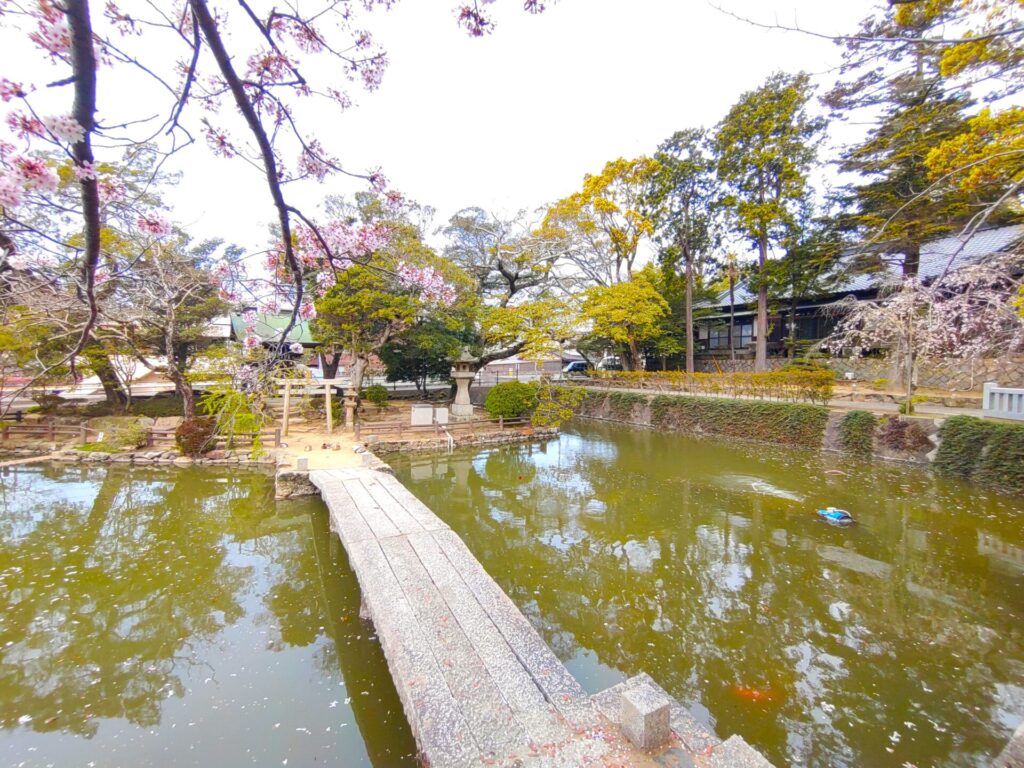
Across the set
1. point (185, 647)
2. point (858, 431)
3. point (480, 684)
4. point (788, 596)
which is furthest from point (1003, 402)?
point (185, 647)

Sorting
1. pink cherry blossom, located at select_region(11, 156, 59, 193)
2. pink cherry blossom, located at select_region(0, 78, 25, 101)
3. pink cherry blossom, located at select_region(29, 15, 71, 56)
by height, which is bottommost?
pink cherry blossom, located at select_region(11, 156, 59, 193)

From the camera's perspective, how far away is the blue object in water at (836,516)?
5.66 meters

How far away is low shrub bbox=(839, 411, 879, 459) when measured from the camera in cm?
905

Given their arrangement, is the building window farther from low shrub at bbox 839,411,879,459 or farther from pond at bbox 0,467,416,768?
pond at bbox 0,467,416,768

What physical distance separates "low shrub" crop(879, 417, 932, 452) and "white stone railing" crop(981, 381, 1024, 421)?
1004 mm

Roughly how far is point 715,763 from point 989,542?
20.1ft

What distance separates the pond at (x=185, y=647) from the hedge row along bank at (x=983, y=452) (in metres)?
9.79

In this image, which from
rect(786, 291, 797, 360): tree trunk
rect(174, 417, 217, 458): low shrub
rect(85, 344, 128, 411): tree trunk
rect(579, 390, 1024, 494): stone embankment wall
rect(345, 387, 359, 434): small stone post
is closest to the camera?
rect(579, 390, 1024, 494): stone embankment wall

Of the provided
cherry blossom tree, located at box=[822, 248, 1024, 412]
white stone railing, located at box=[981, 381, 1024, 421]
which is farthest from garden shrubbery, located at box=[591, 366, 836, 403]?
white stone railing, located at box=[981, 381, 1024, 421]

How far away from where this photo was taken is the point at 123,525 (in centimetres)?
579

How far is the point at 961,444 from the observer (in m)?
7.50

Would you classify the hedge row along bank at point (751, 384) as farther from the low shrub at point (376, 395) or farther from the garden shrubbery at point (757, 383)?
the low shrub at point (376, 395)

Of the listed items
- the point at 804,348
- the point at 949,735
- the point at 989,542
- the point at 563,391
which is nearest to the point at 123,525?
the point at 949,735

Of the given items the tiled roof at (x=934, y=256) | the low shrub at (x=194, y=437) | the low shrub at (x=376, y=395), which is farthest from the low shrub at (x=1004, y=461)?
the low shrub at (x=194, y=437)
